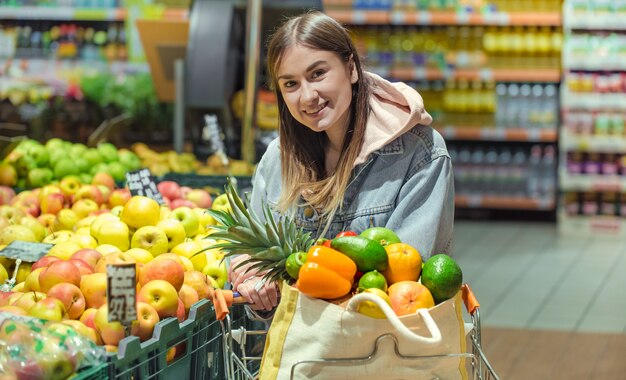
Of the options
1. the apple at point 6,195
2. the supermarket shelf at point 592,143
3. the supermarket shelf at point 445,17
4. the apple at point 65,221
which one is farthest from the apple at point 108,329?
the supermarket shelf at point 592,143

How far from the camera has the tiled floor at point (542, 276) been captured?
5.66 metres

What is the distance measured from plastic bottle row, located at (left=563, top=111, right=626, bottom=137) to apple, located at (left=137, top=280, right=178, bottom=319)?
270 inches

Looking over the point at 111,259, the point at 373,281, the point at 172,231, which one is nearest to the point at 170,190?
the point at 172,231

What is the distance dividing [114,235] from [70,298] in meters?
0.63

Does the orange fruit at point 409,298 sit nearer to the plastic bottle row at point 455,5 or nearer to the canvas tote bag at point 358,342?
the canvas tote bag at point 358,342

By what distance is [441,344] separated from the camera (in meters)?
1.83

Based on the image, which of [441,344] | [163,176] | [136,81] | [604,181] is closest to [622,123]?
[604,181]

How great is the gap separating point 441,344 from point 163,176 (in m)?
2.53

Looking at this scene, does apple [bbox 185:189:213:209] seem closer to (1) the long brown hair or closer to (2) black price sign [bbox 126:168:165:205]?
(2) black price sign [bbox 126:168:165:205]

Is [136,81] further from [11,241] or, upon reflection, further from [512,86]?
[512,86]

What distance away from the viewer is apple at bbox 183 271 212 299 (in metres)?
2.47

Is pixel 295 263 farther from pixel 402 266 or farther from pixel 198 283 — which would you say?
pixel 198 283

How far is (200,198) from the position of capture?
366 centimetres

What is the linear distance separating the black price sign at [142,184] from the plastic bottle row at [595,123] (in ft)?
19.5
